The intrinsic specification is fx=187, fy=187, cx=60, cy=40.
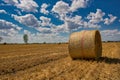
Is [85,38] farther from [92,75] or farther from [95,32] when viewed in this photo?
[92,75]

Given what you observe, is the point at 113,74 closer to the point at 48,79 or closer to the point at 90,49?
the point at 48,79

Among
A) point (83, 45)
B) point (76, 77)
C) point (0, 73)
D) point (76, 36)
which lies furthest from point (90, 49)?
point (0, 73)

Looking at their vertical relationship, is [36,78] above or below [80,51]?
below

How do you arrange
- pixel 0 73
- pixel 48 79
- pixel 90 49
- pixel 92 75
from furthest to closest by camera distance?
pixel 90 49 < pixel 0 73 < pixel 92 75 < pixel 48 79

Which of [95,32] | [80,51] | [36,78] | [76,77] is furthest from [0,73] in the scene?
[95,32]

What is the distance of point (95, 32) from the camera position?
12031 millimetres

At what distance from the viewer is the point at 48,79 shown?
23.6ft

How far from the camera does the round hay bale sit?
11591 mm

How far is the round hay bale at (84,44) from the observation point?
11.6 m

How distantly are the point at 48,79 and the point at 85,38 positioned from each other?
17.6 feet

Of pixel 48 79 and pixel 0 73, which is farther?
pixel 0 73

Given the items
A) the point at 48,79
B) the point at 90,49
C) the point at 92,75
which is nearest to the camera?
the point at 48,79

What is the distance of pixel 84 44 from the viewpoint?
11.8m

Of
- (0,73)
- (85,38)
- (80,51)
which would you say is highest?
(85,38)
